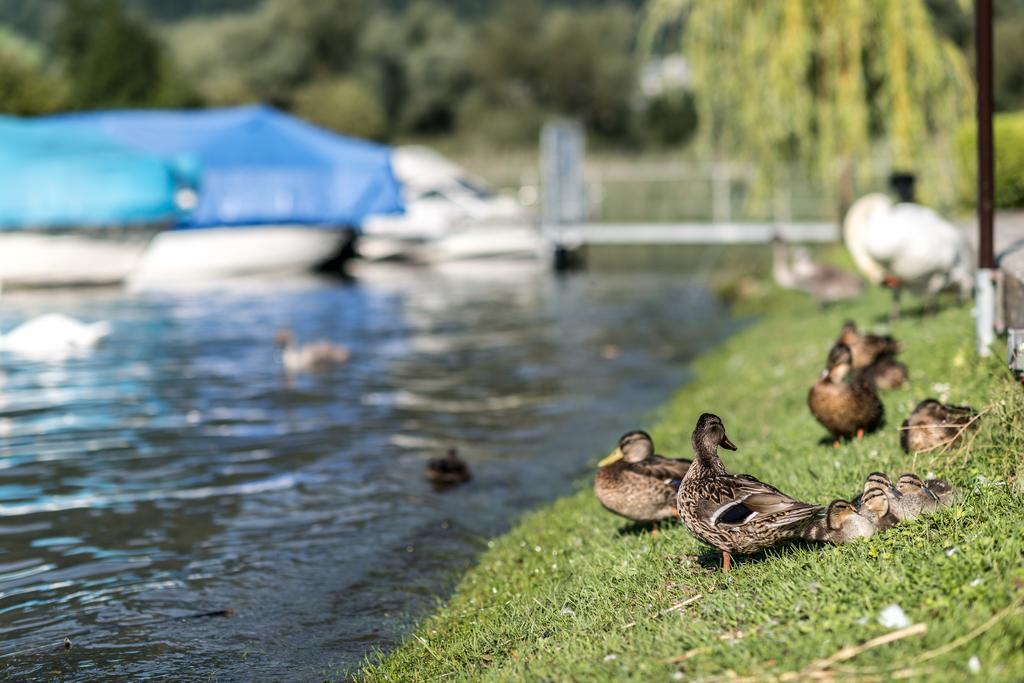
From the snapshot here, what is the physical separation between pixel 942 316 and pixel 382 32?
72.4 m

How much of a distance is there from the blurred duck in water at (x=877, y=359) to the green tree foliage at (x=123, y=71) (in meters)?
49.8

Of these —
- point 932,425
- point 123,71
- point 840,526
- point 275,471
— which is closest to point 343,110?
point 123,71

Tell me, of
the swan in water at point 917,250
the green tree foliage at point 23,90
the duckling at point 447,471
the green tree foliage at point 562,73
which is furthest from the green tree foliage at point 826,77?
the green tree foliage at point 562,73

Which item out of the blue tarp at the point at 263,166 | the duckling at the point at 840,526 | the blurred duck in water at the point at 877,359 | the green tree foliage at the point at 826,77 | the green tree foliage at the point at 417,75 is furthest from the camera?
the green tree foliage at the point at 417,75

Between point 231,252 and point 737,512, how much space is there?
29.1 metres

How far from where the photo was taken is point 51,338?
19172 millimetres

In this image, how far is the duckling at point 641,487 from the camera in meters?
7.05

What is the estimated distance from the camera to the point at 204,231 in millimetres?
33125

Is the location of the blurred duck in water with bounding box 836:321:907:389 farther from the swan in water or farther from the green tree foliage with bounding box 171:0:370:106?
the green tree foliage with bounding box 171:0:370:106

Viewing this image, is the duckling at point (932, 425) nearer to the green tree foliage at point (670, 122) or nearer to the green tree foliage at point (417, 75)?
the green tree foliage at point (670, 122)

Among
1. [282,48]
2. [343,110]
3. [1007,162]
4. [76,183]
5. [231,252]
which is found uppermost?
[282,48]

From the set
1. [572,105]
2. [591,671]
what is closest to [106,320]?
[591,671]

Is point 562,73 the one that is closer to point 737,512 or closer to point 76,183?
point 76,183

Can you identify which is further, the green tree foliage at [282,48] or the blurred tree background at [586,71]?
the green tree foliage at [282,48]
